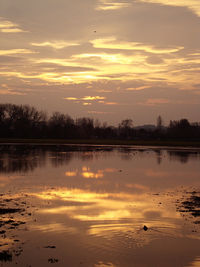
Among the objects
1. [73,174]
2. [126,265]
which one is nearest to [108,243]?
[126,265]

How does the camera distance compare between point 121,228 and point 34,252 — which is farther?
point 121,228

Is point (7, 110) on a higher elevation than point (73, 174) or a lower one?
higher

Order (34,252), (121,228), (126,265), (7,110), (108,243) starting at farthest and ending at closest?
1. (7,110)
2. (121,228)
3. (108,243)
4. (34,252)
5. (126,265)

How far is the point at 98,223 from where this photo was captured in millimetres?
13531

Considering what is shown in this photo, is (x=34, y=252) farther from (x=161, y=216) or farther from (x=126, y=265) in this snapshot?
(x=161, y=216)

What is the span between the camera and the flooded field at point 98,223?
10.1 m

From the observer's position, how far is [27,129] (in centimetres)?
14188

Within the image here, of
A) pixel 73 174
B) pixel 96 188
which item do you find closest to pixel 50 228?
pixel 96 188

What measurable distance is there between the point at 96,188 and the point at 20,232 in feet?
31.9

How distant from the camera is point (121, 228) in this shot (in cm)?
1287

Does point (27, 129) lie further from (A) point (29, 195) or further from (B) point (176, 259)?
(B) point (176, 259)

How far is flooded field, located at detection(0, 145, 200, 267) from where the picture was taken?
10.1m

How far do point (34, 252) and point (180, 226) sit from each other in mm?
5635

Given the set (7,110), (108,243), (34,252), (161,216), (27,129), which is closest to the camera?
(34,252)
